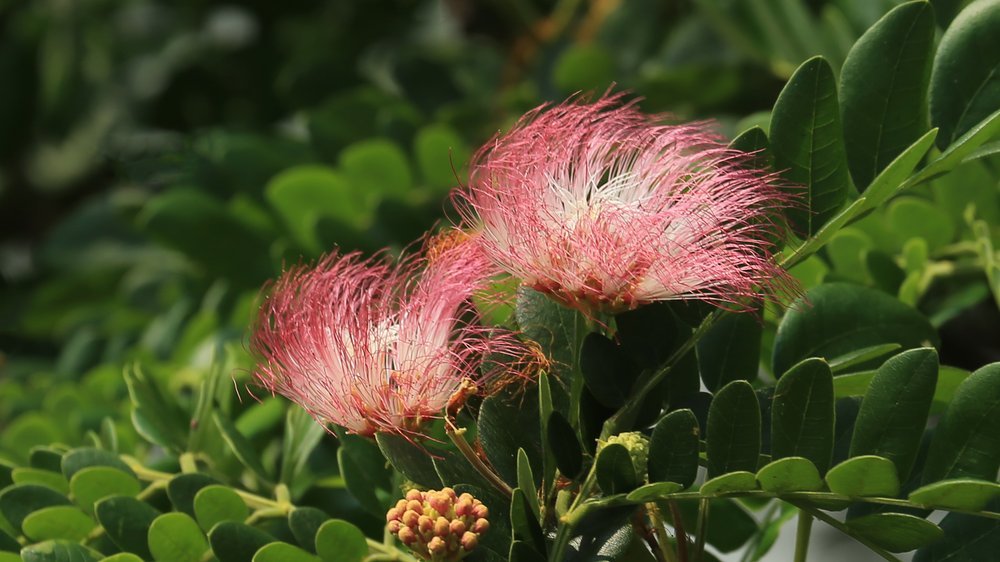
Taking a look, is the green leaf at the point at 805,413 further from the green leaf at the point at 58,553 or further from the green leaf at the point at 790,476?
the green leaf at the point at 58,553

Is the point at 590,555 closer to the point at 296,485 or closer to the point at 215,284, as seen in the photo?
the point at 296,485

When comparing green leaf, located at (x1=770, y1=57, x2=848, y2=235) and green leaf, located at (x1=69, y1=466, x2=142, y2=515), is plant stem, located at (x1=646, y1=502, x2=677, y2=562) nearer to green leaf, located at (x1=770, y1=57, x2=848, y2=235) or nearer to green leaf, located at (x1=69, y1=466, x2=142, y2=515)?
green leaf, located at (x1=770, y1=57, x2=848, y2=235)

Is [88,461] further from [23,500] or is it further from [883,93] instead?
[883,93]

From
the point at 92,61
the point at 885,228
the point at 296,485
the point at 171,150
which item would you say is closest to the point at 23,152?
the point at 92,61

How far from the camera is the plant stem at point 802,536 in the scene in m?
0.84

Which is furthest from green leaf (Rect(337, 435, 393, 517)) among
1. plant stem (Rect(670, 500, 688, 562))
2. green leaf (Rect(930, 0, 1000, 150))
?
green leaf (Rect(930, 0, 1000, 150))

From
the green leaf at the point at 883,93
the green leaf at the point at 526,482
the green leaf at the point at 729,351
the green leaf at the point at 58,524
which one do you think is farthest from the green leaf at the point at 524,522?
the green leaf at the point at 58,524

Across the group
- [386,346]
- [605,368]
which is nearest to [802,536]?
[605,368]

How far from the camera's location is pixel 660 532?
827 millimetres

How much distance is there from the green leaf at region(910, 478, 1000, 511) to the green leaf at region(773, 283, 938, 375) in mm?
205

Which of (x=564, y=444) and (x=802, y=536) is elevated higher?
(x=564, y=444)

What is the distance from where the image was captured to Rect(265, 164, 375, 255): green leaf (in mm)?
1673

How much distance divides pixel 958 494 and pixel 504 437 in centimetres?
28

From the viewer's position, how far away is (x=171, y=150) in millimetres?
2133
